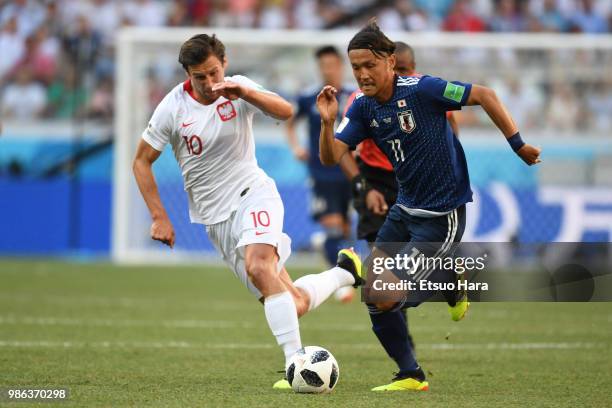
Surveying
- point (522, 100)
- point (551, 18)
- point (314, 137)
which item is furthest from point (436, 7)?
point (314, 137)

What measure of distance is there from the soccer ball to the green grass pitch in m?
0.09

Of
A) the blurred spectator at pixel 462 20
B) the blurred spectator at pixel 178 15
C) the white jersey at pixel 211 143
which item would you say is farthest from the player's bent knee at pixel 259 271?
the blurred spectator at pixel 178 15

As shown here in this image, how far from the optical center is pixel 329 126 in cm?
640

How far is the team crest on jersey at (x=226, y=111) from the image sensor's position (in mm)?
6801

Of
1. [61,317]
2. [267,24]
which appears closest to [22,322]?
[61,317]

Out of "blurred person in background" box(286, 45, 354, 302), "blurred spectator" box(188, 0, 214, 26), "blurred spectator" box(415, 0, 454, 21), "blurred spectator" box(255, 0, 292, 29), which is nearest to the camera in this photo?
"blurred person in background" box(286, 45, 354, 302)

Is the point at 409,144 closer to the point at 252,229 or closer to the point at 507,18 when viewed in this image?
the point at 252,229

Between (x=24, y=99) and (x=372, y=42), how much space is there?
44.8 feet

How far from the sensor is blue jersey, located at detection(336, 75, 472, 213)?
633cm

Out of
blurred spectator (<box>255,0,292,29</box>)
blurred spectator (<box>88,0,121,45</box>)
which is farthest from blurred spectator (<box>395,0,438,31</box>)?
blurred spectator (<box>88,0,121,45</box>)

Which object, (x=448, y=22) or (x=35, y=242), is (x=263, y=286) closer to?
(x=35, y=242)

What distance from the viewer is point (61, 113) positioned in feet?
61.7

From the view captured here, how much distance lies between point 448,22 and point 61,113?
261 inches

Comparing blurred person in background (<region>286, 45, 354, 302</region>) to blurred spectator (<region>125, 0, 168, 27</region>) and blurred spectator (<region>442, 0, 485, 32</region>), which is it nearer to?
blurred spectator (<region>442, 0, 485, 32</region>)
